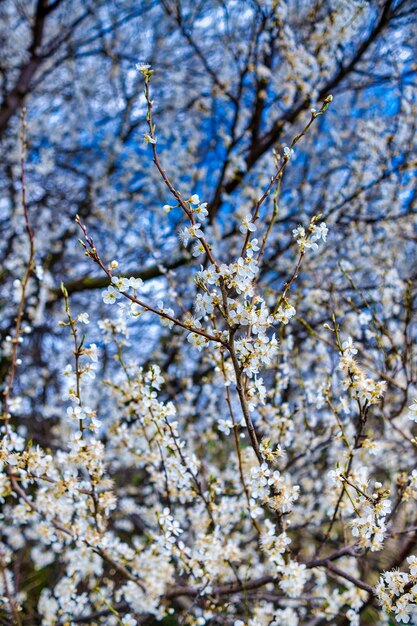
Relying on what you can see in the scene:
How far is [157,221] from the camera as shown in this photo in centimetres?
555

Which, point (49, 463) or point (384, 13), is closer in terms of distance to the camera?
point (49, 463)

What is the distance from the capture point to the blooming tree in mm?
1786

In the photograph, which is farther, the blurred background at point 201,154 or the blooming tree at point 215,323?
the blurred background at point 201,154

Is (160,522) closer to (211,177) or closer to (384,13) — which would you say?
(384,13)

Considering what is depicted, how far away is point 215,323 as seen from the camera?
1595 mm

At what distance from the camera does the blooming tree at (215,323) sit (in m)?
1.79

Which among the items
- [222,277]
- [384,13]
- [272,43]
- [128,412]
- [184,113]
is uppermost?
[184,113]

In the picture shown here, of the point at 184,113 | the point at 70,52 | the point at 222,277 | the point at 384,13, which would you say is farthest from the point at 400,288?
the point at 70,52

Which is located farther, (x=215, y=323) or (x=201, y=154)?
(x=201, y=154)

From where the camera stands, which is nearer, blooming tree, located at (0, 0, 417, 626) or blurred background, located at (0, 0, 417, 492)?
blooming tree, located at (0, 0, 417, 626)

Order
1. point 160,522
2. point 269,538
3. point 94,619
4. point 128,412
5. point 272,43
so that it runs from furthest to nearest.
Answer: point 272,43, point 94,619, point 128,412, point 160,522, point 269,538

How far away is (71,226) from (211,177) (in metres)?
1.76

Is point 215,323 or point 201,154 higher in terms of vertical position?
point 201,154

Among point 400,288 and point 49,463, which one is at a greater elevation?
point 400,288
